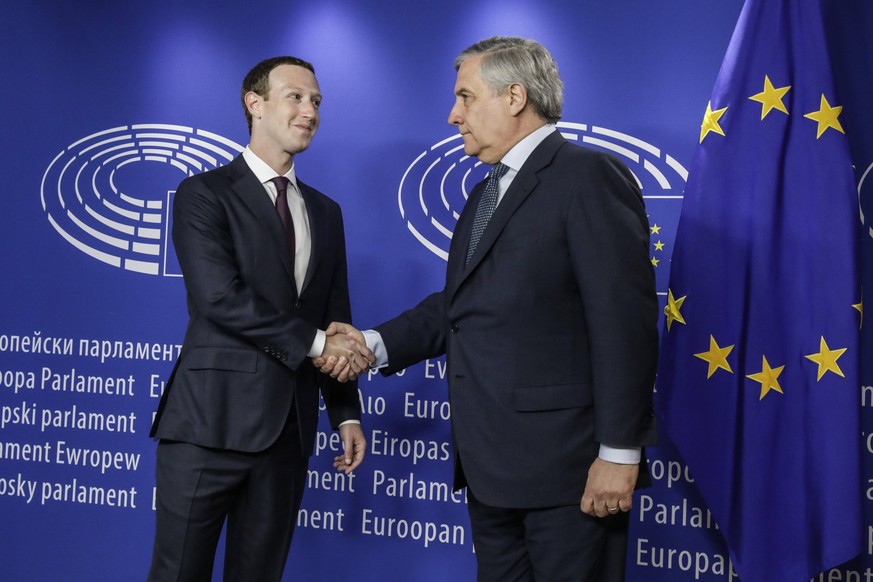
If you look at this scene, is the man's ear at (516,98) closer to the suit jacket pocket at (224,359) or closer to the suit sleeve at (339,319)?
the suit sleeve at (339,319)

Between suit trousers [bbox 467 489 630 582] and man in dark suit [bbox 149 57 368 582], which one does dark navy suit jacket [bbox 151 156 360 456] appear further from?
suit trousers [bbox 467 489 630 582]

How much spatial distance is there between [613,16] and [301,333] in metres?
1.72

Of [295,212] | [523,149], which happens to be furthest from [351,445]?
[523,149]

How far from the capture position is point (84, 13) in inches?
149

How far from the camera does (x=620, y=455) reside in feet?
6.17

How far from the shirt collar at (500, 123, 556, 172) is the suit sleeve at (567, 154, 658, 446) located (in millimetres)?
217

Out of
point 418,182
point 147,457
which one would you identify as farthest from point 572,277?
point 147,457

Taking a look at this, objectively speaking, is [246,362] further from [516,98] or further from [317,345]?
[516,98]

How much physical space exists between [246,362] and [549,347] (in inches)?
35.0

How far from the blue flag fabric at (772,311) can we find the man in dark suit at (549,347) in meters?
0.86

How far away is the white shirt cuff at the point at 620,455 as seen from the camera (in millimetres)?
1881

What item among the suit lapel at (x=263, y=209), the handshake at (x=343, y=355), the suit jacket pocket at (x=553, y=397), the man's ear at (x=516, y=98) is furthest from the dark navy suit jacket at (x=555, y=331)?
the suit lapel at (x=263, y=209)

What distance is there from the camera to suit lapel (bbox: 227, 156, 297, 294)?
8.05 feet

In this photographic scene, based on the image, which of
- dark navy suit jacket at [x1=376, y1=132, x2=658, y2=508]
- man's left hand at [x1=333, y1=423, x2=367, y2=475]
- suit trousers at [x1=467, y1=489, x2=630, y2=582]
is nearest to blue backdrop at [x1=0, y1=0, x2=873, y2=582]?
man's left hand at [x1=333, y1=423, x2=367, y2=475]
